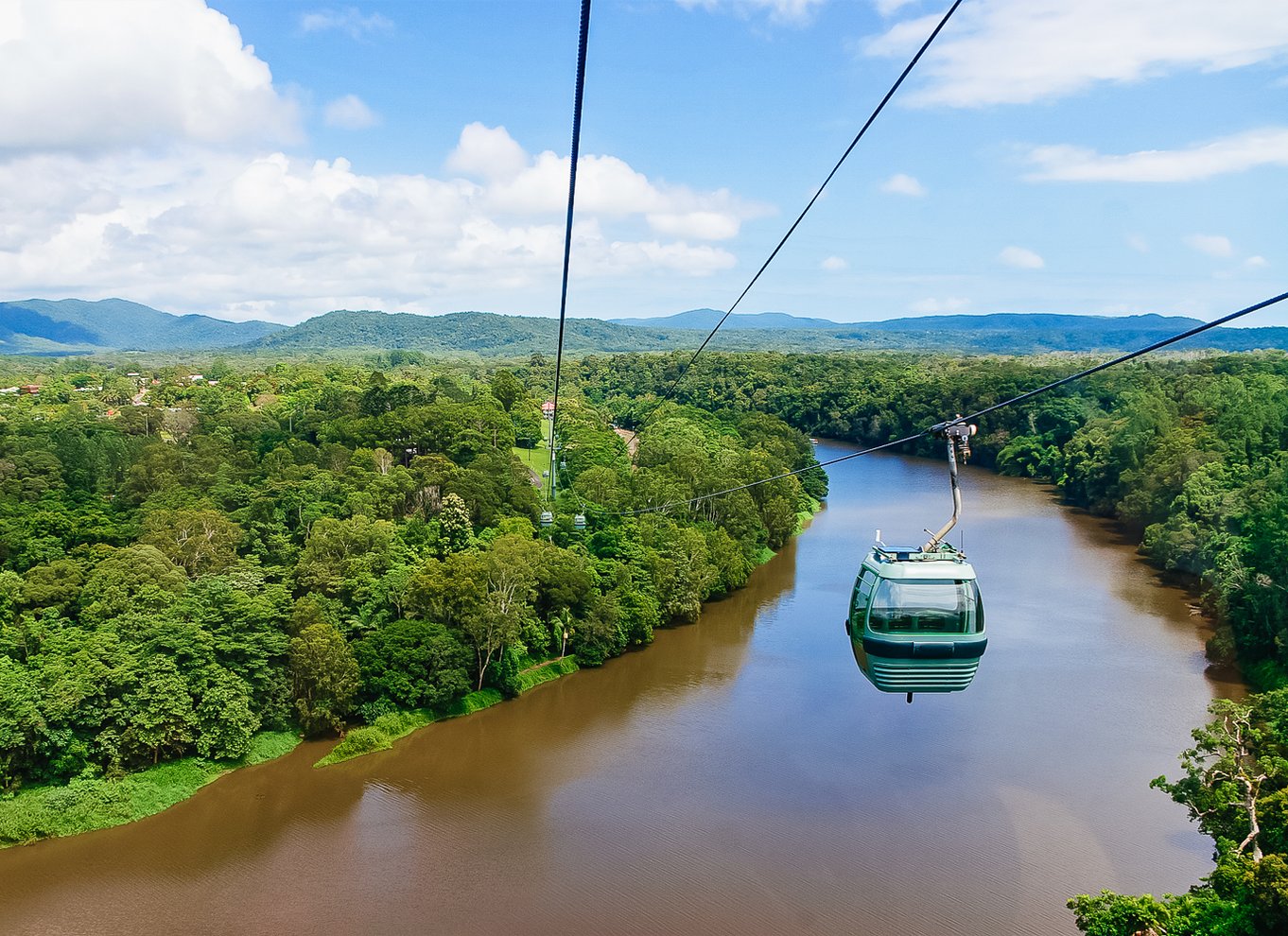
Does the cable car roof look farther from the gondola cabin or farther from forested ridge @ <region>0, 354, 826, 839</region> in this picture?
forested ridge @ <region>0, 354, 826, 839</region>

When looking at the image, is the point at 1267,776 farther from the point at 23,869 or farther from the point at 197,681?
the point at 23,869

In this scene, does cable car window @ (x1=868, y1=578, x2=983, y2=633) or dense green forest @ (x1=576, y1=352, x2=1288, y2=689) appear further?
dense green forest @ (x1=576, y1=352, x2=1288, y2=689)

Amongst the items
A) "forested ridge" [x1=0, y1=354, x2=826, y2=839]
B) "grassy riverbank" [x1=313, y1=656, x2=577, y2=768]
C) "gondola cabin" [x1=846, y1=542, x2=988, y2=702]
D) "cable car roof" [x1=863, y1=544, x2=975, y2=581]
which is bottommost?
"grassy riverbank" [x1=313, y1=656, x2=577, y2=768]

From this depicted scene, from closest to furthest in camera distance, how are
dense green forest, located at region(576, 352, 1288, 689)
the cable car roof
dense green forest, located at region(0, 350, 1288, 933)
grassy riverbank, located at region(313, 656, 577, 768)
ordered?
1. the cable car roof
2. dense green forest, located at region(0, 350, 1288, 933)
3. grassy riverbank, located at region(313, 656, 577, 768)
4. dense green forest, located at region(576, 352, 1288, 689)

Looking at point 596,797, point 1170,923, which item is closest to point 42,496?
point 596,797

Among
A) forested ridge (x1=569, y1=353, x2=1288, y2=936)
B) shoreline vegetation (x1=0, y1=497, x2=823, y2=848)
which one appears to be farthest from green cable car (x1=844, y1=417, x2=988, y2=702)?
shoreline vegetation (x1=0, y1=497, x2=823, y2=848)

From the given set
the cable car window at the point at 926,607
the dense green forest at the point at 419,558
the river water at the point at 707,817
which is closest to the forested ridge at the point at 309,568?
the dense green forest at the point at 419,558

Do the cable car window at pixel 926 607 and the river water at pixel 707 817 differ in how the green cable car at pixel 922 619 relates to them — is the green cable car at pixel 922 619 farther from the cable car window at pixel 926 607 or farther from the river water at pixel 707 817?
the river water at pixel 707 817
